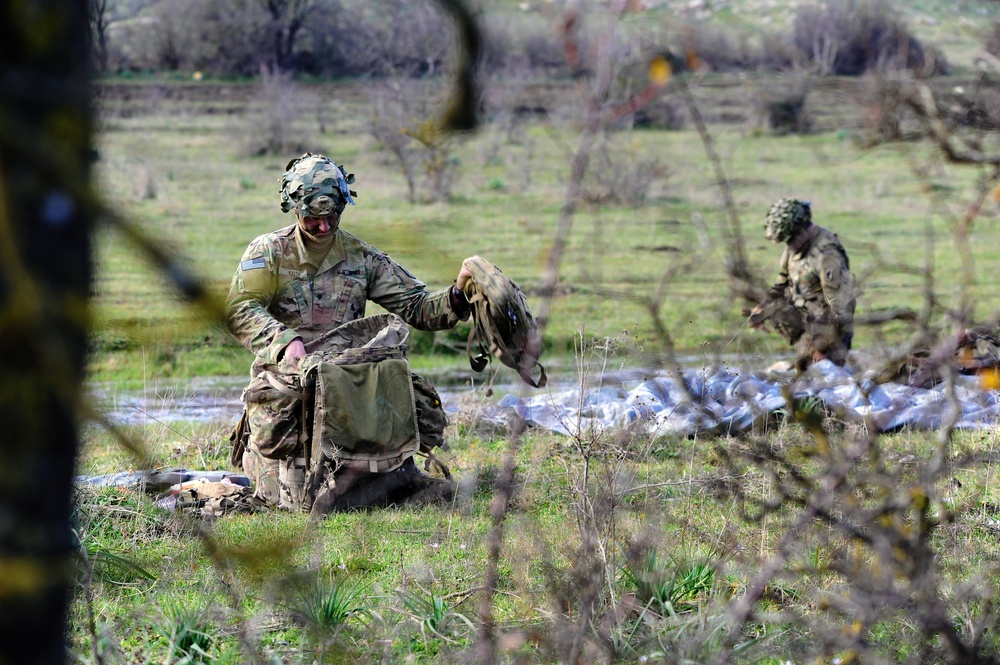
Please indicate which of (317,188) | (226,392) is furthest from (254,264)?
(226,392)

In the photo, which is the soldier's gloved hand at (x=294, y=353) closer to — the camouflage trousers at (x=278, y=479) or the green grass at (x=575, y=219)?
the camouflage trousers at (x=278, y=479)

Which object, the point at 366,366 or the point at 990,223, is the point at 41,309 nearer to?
the point at 366,366

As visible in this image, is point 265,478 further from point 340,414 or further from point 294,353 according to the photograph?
point 294,353

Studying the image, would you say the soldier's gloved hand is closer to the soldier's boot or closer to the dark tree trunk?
the soldier's boot

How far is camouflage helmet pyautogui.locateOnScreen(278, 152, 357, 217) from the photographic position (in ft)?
21.1

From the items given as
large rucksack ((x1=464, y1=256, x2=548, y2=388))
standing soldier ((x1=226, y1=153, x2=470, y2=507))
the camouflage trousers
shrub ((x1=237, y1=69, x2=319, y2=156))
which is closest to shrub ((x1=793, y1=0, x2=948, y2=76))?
large rucksack ((x1=464, y1=256, x2=548, y2=388))

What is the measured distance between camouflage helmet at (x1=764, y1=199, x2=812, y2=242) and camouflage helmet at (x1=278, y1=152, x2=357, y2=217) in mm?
5072

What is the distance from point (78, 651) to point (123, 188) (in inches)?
694

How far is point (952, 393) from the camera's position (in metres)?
2.74

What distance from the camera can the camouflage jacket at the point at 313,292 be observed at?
21.1ft

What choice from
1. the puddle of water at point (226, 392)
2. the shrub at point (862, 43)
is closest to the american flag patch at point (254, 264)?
the puddle of water at point (226, 392)

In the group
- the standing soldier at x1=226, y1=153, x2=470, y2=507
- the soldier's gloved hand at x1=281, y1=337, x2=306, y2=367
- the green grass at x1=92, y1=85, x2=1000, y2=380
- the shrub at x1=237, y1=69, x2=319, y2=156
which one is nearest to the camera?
the soldier's gloved hand at x1=281, y1=337, x2=306, y2=367

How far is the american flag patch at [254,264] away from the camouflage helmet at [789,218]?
5.37 m

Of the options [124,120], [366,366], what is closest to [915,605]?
[366,366]
